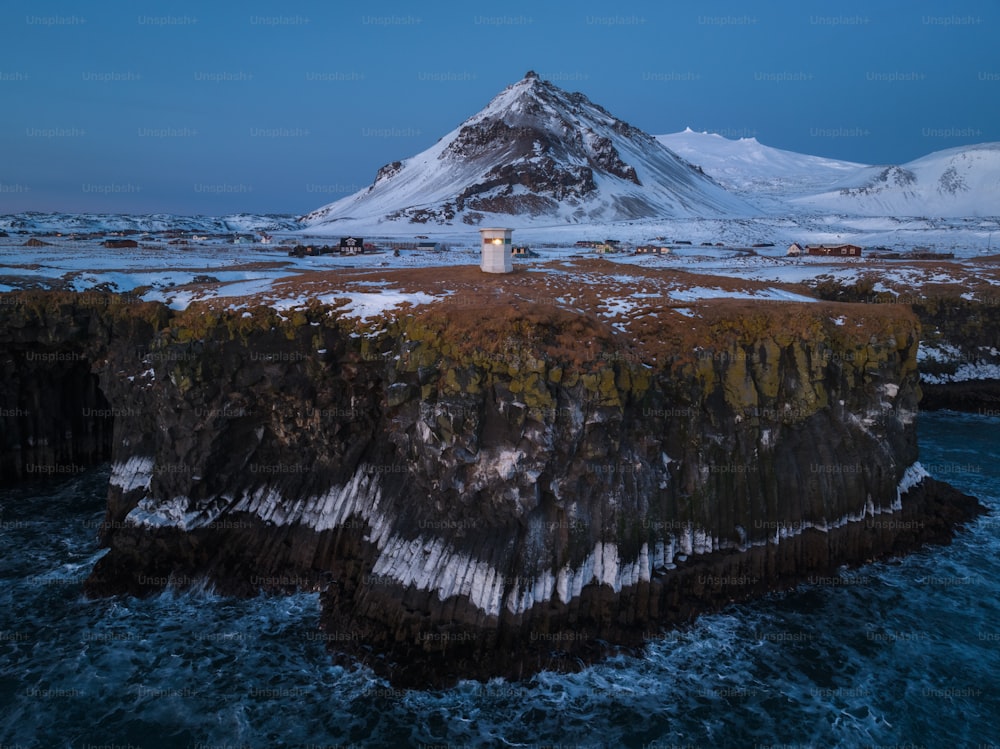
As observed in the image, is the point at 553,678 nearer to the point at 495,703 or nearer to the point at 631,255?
the point at 495,703

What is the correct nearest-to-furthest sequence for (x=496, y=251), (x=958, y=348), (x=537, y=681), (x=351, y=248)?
(x=537, y=681) < (x=496, y=251) < (x=958, y=348) < (x=351, y=248)

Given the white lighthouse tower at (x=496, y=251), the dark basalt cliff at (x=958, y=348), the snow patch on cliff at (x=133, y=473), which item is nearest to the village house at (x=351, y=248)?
the white lighthouse tower at (x=496, y=251)

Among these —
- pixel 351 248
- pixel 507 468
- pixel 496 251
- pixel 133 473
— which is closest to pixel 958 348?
pixel 496 251

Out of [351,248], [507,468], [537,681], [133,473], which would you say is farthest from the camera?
[351,248]

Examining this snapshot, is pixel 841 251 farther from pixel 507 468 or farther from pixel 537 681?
pixel 537 681

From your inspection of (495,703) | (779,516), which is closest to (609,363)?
(779,516)

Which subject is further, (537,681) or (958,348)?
(958,348)
